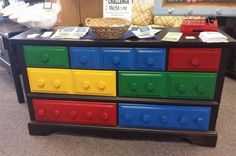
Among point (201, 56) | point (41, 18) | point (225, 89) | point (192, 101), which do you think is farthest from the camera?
point (225, 89)

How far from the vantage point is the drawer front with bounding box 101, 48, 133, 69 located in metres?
1.47

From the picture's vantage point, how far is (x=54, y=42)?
1.51 metres

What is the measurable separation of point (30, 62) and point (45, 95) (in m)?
0.25

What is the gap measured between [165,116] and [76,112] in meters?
0.61

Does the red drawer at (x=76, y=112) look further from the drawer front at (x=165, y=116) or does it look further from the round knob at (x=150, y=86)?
the round knob at (x=150, y=86)

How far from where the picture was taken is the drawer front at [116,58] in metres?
1.47

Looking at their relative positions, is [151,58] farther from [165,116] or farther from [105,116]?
[105,116]

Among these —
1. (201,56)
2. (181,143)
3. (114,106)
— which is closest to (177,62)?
(201,56)

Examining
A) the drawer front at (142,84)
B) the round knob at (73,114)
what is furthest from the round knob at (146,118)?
the round knob at (73,114)

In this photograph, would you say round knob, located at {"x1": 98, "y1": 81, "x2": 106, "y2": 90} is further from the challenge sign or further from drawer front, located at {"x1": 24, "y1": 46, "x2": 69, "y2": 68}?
the challenge sign

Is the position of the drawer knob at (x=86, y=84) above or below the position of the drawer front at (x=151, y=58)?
below

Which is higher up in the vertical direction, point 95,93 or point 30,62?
point 30,62

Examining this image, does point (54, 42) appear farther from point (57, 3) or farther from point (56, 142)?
point (56, 142)

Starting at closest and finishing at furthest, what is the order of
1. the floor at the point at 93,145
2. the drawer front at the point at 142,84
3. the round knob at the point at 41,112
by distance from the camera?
the drawer front at the point at 142,84, the floor at the point at 93,145, the round knob at the point at 41,112
